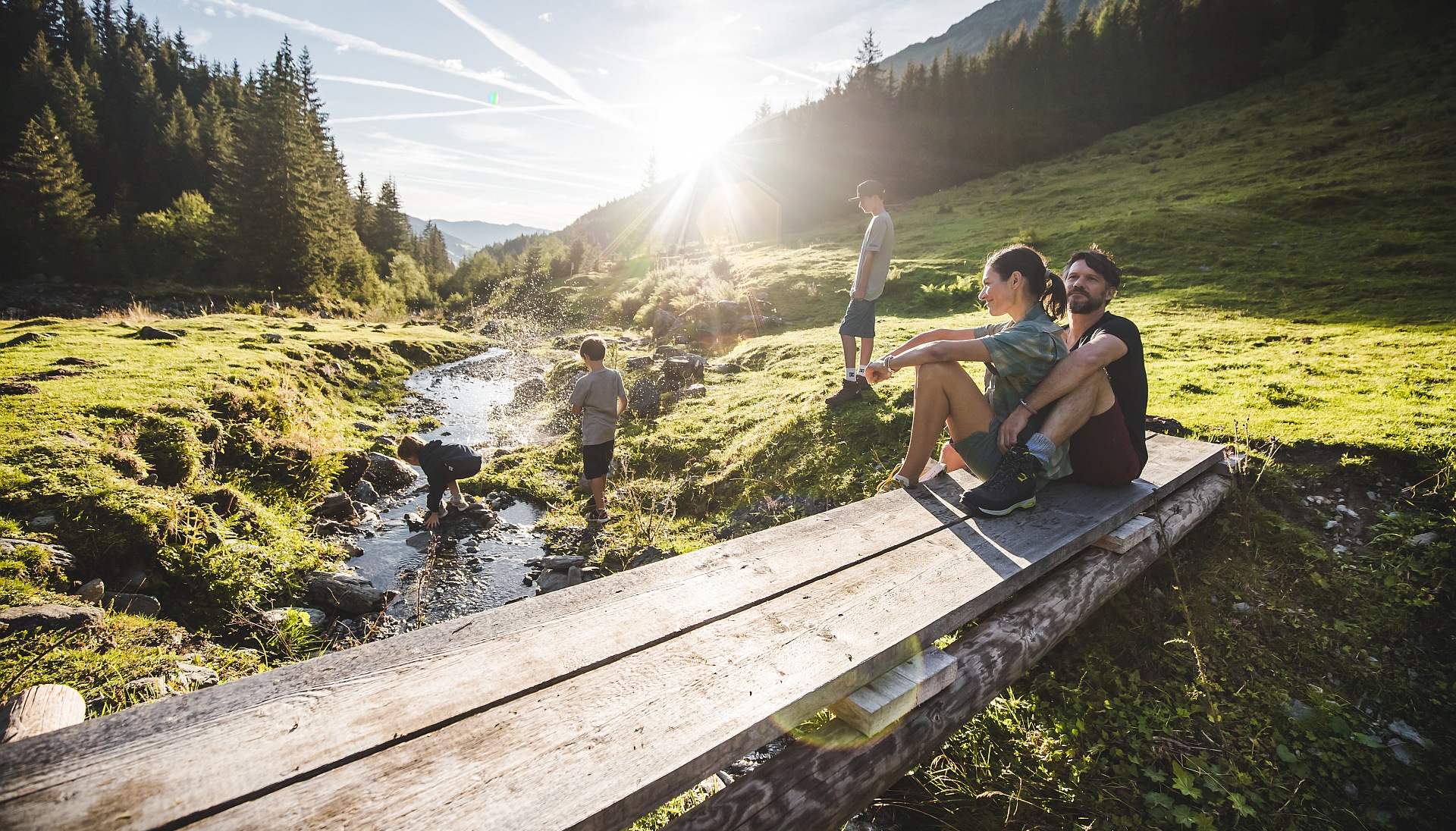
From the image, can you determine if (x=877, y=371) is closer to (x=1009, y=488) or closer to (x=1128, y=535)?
(x=1009, y=488)

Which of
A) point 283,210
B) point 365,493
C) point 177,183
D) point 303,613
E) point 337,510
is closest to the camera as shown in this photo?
point 303,613

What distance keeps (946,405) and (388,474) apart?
8824mm

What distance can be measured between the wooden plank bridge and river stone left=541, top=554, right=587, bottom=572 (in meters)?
3.83

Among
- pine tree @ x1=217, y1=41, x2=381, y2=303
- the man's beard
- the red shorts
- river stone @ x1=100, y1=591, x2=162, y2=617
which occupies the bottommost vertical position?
river stone @ x1=100, y1=591, x2=162, y2=617

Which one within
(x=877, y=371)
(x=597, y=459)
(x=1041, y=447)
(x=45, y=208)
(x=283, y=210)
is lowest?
(x=597, y=459)

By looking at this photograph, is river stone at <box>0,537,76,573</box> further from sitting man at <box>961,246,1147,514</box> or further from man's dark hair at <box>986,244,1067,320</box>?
man's dark hair at <box>986,244,1067,320</box>

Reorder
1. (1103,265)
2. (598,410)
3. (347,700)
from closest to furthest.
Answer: (347,700) < (1103,265) < (598,410)

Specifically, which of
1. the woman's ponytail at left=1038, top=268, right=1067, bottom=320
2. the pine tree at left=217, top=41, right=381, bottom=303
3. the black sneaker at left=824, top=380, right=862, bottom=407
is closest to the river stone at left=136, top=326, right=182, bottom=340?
the black sneaker at left=824, top=380, right=862, bottom=407

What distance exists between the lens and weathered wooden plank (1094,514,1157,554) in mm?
3750

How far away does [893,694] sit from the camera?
7.88ft

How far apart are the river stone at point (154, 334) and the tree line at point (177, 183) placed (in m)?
19.7

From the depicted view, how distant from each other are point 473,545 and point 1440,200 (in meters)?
28.0

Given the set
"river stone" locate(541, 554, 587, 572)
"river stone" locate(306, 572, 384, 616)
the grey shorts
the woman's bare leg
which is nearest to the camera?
the woman's bare leg

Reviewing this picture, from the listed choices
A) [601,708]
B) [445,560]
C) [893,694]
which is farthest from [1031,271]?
[445,560]
